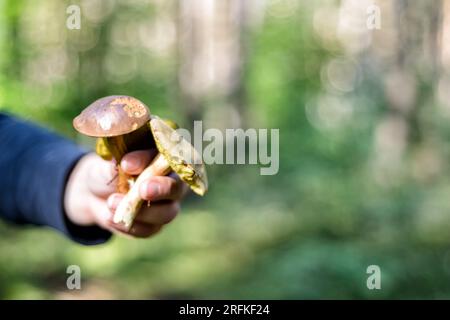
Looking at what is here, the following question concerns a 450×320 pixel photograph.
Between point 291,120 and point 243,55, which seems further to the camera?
point 243,55

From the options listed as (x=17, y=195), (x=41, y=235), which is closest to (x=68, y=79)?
(x=41, y=235)

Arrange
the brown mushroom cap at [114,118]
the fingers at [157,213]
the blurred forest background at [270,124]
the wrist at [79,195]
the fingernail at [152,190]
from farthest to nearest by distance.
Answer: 1. the blurred forest background at [270,124]
2. the wrist at [79,195]
3. the fingers at [157,213]
4. the fingernail at [152,190]
5. the brown mushroom cap at [114,118]

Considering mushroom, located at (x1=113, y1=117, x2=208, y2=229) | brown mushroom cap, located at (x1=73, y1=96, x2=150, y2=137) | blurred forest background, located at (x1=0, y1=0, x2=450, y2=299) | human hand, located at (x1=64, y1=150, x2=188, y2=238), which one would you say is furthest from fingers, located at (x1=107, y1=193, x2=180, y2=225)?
blurred forest background, located at (x1=0, y1=0, x2=450, y2=299)

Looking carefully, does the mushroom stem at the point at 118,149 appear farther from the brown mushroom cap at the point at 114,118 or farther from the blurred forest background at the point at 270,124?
the blurred forest background at the point at 270,124

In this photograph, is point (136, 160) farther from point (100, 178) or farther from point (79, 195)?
point (79, 195)

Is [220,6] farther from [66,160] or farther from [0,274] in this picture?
[66,160]

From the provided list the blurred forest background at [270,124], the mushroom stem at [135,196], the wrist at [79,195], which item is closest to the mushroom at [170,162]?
the mushroom stem at [135,196]
